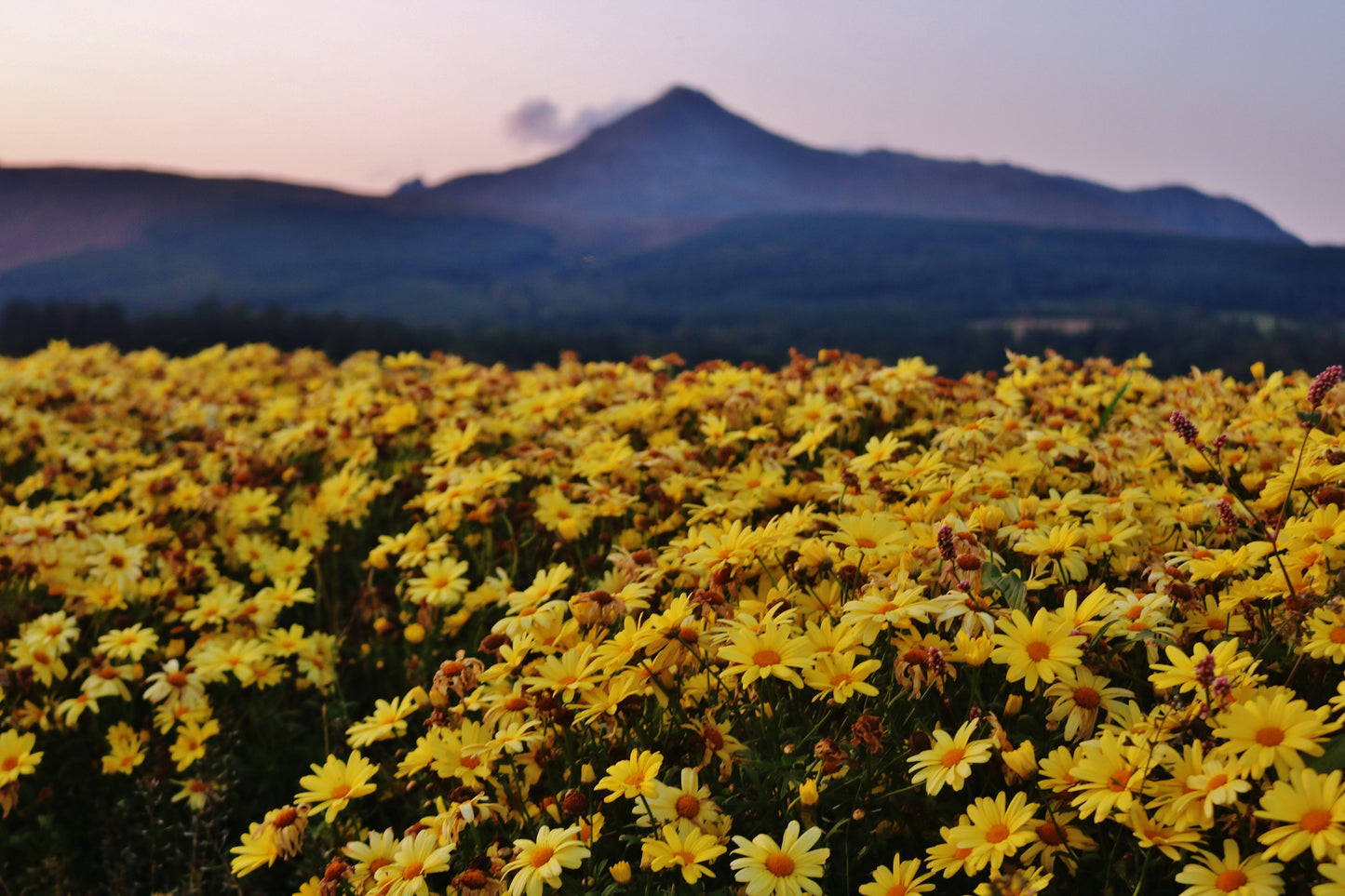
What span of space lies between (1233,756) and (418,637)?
110 inches

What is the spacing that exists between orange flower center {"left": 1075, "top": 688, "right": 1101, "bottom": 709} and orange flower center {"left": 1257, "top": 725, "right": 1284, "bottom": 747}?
0.36 metres

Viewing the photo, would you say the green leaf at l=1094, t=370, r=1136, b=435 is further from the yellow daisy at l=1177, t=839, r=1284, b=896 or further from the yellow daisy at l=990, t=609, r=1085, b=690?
the yellow daisy at l=1177, t=839, r=1284, b=896

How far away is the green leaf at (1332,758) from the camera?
1.68 meters

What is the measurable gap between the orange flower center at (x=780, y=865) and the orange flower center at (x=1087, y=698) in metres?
0.74

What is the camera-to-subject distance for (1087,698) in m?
2.02

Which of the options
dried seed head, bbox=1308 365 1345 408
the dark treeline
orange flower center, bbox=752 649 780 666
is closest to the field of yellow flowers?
orange flower center, bbox=752 649 780 666

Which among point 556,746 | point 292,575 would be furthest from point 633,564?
point 292,575

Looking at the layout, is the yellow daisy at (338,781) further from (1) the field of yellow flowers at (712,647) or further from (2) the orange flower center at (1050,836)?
(2) the orange flower center at (1050,836)

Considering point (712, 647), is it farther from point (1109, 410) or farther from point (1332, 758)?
point (1109, 410)

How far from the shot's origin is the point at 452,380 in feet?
19.1

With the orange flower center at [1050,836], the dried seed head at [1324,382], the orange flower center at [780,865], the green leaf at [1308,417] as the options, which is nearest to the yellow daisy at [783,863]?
the orange flower center at [780,865]

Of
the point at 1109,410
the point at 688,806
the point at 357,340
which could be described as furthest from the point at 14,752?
the point at 357,340

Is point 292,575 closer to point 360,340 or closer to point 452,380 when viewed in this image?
point 452,380

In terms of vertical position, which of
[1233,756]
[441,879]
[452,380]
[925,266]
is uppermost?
[925,266]
